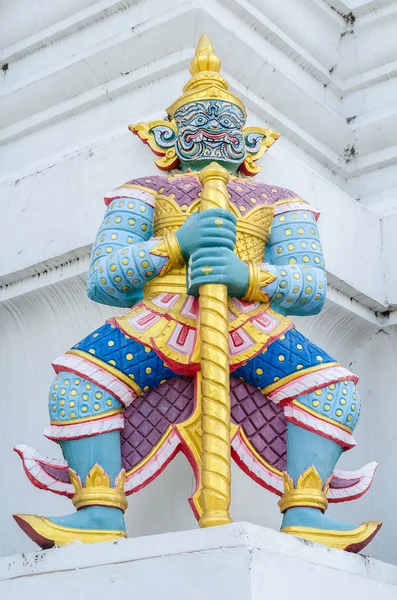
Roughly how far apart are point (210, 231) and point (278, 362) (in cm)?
37

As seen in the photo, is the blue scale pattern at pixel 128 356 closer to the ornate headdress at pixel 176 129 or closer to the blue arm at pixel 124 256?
the blue arm at pixel 124 256

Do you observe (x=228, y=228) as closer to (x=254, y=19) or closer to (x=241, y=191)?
(x=241, y=191)

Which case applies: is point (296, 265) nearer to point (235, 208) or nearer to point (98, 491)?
point (235, 208)

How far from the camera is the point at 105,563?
2246mm

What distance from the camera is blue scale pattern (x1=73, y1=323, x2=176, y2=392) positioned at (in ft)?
8.57

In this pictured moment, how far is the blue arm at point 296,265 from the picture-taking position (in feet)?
8.74

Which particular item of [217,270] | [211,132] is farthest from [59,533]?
[211,132]

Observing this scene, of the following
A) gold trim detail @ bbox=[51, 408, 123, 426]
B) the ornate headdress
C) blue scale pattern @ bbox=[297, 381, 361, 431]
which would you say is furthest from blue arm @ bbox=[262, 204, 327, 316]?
gold trim detail @ bbox=[51, 408, 123, 426]

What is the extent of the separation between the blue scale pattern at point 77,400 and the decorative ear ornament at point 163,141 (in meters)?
0.74

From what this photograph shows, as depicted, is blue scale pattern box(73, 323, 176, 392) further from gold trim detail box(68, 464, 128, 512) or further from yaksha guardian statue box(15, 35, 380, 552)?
gold trim detail box(68, 464, 128, 512)

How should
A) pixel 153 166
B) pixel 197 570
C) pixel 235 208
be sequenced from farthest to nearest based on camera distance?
pixel 153 166 → pixel 235 208 → pixel 197 570

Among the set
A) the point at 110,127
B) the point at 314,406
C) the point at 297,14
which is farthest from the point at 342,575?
the point at 297,14

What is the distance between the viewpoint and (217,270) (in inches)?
99.8

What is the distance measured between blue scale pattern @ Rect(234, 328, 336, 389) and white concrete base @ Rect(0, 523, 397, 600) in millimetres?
475
